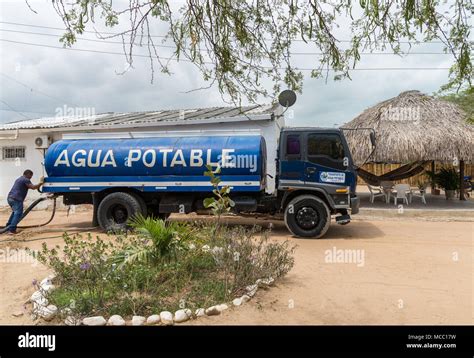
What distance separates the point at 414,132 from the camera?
15.1 m

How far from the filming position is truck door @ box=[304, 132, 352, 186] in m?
9.13

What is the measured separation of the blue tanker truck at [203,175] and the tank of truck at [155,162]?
0.08ft

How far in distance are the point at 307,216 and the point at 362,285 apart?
388 cm

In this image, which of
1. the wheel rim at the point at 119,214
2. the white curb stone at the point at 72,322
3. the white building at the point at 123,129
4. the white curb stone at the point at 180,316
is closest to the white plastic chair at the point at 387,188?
the white building at the point at 123,129

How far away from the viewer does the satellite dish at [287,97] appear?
4270 millimetres

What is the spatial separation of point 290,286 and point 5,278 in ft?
14.6

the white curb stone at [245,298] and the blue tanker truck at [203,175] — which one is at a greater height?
the blue tanker truck at [203,175]

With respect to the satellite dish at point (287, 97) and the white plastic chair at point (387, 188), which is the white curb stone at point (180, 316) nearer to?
the satellite dish at point (287, 97)

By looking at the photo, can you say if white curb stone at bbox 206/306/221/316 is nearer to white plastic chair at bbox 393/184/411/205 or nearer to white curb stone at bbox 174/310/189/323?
white curb stone at bbox 174/310/189/323

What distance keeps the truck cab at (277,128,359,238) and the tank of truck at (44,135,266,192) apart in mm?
710
